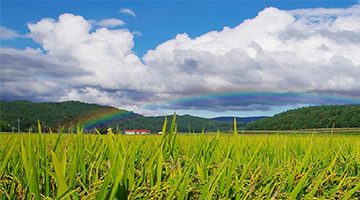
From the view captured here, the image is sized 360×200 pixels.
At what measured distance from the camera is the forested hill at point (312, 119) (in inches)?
3262

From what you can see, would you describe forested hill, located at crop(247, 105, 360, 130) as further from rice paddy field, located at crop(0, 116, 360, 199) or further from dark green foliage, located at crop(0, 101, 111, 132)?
rice paddy field, located at crop(0, 116, 360, 199)

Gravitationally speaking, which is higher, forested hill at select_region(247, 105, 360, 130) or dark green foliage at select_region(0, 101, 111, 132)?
dark green foliage at select_region(0, 101, 111, 132)

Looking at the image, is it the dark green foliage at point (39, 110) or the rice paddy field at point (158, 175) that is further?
the dark green foliage at point (39, 110)

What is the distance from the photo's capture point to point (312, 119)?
101750 mm

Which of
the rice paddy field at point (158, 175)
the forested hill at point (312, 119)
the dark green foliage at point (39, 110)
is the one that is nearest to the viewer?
the rice paddy field at point (158, 175)

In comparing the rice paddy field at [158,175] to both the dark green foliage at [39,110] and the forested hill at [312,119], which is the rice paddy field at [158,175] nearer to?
the forested hill at [312,119]

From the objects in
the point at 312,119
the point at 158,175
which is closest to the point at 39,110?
the point at 312,119

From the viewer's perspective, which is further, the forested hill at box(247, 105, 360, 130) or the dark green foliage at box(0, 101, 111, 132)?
the dark green foliage at box(0, 101, 111, 132)

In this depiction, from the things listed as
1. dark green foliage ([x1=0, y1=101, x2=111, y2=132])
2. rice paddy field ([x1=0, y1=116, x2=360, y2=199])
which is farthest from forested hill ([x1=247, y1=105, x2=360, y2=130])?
rice paddy field ([x1=0, y1=116, x2=360, y2=199])

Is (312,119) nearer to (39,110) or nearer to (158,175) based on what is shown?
(158,175)

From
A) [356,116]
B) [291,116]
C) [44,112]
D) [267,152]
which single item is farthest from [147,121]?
[267,152]

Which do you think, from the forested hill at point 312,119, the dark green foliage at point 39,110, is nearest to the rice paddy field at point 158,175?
the forested hill at point 312,119

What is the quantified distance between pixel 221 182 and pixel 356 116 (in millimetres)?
92093

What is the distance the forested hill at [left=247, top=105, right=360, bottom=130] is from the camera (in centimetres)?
8284
